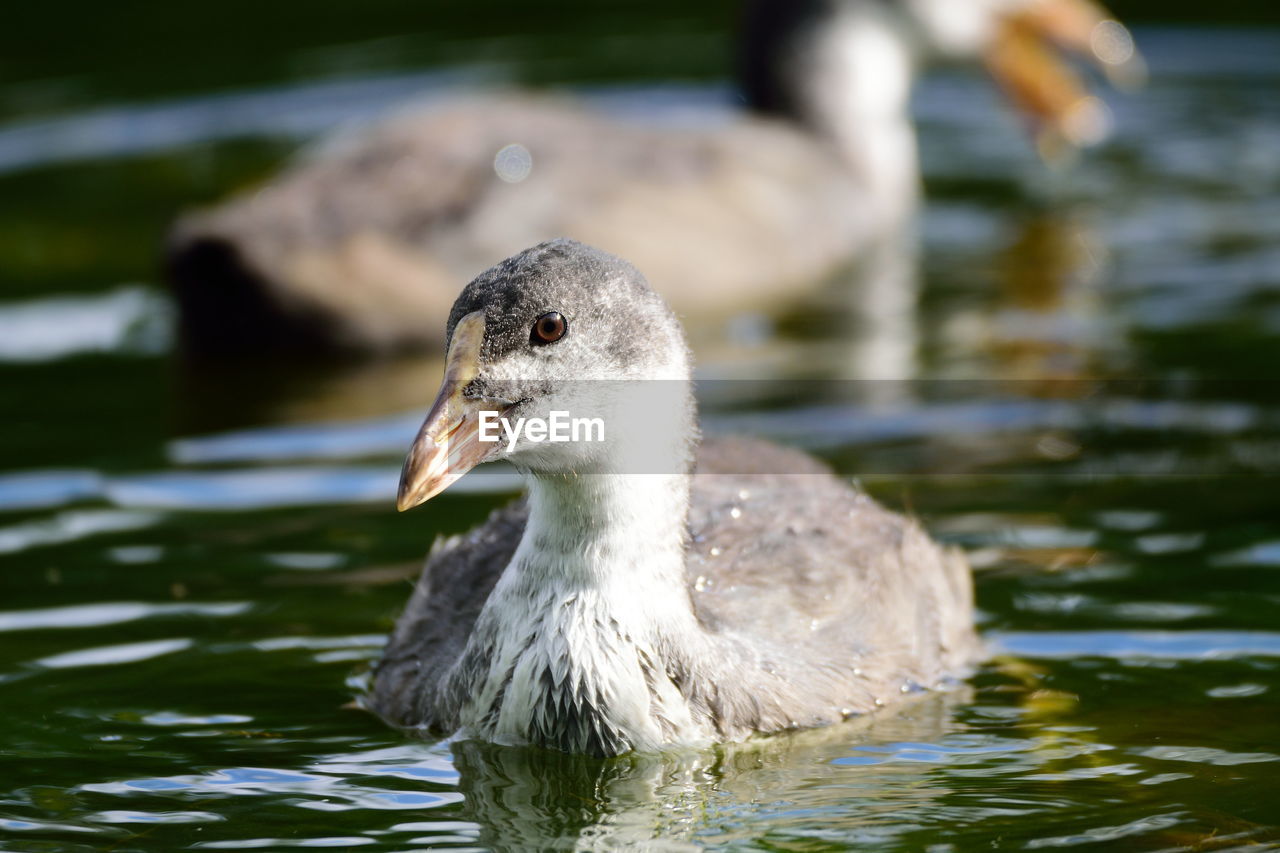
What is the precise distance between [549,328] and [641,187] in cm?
544

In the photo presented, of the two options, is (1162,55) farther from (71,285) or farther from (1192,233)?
(71,285)

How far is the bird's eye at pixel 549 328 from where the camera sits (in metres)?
5.27

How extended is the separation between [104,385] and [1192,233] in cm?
566

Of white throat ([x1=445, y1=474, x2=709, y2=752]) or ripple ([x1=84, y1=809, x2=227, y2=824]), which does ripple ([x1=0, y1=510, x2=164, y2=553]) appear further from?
white throat ([x1=445, y1=474, x2=709, y2=752])

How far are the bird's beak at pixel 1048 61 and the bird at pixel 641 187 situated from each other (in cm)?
1

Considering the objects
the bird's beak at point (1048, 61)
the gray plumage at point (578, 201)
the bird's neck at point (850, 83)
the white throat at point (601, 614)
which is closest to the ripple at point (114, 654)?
the white throat at point (601, 614)

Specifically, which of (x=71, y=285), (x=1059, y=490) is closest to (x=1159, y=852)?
(x=1059, y=490)

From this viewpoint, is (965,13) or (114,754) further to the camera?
(965,13)

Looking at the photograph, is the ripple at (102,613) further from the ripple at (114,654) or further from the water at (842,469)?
the ripple at (114,654)

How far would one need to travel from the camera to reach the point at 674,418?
5.43 m

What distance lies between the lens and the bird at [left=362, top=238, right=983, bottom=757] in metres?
5.25

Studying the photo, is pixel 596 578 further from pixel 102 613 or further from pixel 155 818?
pixel 102 613

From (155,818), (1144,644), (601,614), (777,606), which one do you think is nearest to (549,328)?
(601,614)

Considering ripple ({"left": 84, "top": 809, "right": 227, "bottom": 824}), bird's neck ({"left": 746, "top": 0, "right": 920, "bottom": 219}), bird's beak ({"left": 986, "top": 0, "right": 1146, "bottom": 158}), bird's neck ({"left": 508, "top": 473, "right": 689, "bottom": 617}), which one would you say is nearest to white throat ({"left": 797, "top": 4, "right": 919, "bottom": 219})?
bird's neck ({"left": 746, "top": 0, "right": 920, "bottom": 219})
